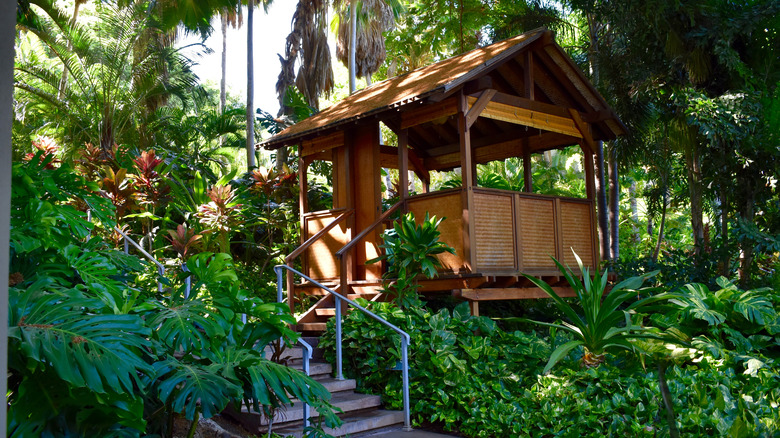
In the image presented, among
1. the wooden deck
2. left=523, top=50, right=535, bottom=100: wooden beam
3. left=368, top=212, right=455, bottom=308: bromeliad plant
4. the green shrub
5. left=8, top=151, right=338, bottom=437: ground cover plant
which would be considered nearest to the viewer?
left=8, top=151, right=338, bottom=437: ground cover plant

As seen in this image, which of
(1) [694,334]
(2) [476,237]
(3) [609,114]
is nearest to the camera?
(1) [694,334]

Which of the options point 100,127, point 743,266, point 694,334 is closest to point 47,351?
point 694,334

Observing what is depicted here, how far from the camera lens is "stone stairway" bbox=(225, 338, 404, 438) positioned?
5.93 metres

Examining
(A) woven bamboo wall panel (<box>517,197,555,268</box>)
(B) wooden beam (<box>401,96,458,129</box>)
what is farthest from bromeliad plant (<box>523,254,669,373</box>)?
(B) wooden beam (<box>401,96,458,129</box>)

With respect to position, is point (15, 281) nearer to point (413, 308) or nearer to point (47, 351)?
point (47, 351)

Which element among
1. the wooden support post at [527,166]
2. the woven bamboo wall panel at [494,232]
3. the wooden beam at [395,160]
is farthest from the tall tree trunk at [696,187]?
the wooden beam at [395,160]

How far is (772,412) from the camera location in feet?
17.6

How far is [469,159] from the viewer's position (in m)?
8.93

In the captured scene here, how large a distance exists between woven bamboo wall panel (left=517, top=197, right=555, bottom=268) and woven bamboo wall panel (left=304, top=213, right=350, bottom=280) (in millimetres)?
2875

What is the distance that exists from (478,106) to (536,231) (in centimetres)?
210

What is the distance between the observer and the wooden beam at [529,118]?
9438mm

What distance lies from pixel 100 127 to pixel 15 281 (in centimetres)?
1124

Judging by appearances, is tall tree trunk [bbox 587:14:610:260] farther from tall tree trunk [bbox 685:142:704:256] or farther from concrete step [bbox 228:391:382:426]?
concrete step [bbox 228:391:382:426]

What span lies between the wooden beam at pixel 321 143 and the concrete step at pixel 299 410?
197 inches
